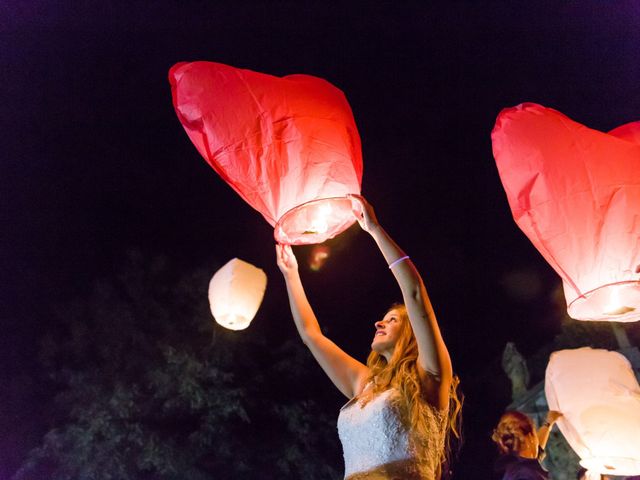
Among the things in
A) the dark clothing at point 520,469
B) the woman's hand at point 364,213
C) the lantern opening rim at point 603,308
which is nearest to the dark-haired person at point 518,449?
the dark clothing at point 520,469

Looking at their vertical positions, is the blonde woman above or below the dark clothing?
above

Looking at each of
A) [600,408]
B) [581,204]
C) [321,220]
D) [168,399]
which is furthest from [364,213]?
[168,399]

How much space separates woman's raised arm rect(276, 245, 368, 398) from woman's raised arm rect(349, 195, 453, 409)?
0.50 meters

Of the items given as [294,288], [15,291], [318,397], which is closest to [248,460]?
[318,397]

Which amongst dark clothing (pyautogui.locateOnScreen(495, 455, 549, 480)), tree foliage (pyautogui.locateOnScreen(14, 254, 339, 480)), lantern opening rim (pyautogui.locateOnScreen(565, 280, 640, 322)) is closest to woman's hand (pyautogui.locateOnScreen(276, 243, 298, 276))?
lantern opening rim (pyautogui.locateOnScreen(565, 280, 640, 322))

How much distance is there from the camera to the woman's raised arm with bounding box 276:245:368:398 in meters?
2.63

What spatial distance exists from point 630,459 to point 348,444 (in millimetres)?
2819

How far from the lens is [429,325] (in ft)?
6.52

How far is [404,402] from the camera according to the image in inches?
83.7

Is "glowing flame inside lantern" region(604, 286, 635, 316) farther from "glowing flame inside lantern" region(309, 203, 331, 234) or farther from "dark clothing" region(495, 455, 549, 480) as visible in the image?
"glowing flame inside lantern" region(309, 203, 331, 234)

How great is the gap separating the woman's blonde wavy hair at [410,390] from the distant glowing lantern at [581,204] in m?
0.96

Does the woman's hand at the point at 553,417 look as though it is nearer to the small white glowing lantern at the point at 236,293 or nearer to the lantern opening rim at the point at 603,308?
the lantern opening rim at the point at 603,308

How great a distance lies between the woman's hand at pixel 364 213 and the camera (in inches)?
86.4

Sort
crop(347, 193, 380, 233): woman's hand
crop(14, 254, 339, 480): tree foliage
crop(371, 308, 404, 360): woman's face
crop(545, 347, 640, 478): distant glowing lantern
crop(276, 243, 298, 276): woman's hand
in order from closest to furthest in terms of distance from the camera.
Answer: crop(347, 193, 380, 233): woman's hand, crop(371, 308, 404, 360): woman's face, crop(276, 243, 298, 276): woman's hand, crop(545, 347, 640, 478): distant glowing lantern, crop(14, 254, 339, 480): tree foliage
